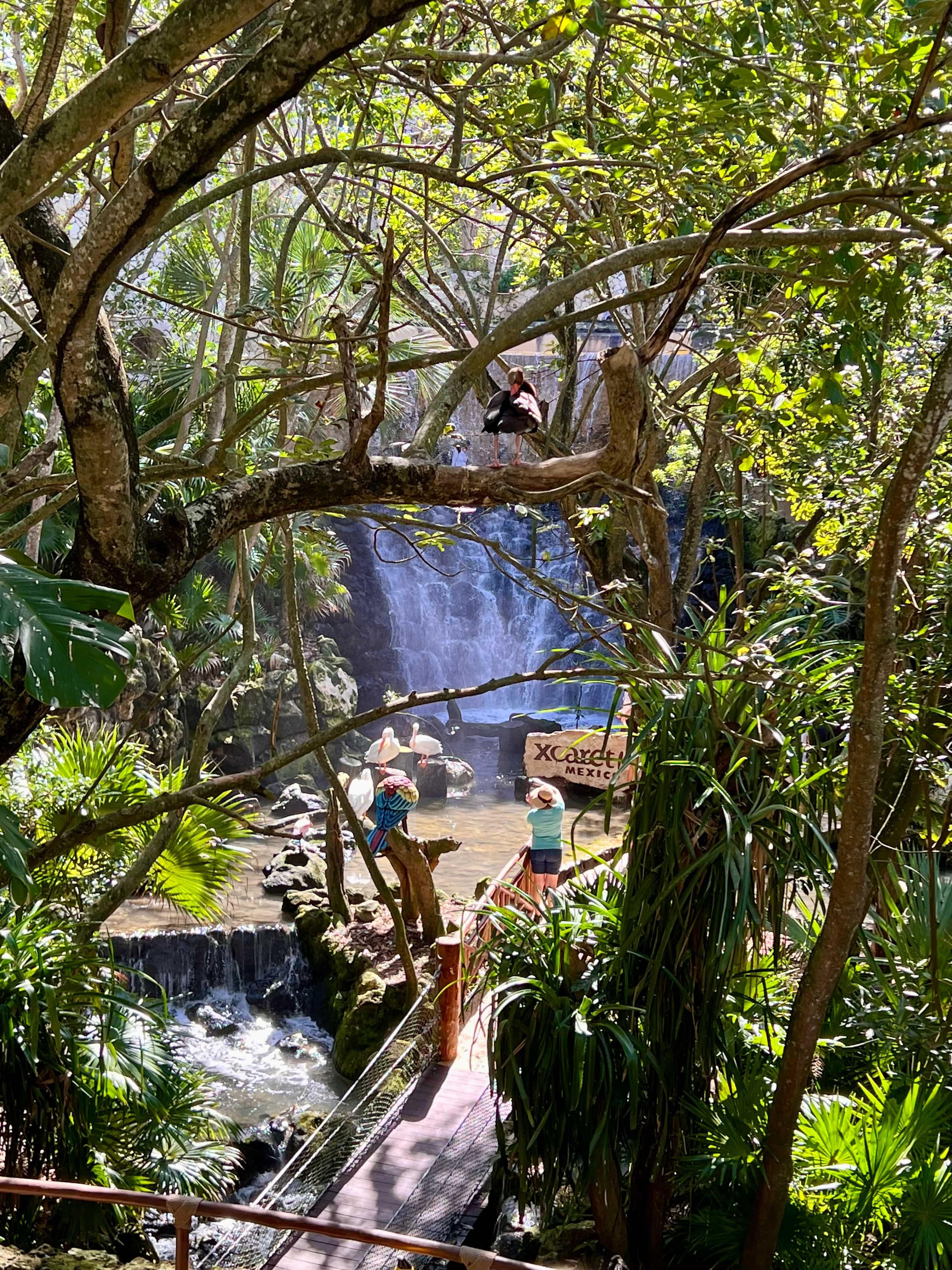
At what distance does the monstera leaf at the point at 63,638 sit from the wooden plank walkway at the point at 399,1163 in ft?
10.5

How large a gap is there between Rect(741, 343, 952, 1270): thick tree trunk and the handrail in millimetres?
1032

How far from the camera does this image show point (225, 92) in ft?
7.25

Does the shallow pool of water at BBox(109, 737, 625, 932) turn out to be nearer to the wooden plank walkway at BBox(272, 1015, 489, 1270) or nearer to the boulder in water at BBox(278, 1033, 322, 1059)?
the boulder in water at BBox(278, 1033, 322, 1059)

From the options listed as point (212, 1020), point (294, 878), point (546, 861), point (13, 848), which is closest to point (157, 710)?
point (294, 878)

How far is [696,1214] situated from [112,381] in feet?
11.0

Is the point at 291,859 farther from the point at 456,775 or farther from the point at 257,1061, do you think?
the point at 456,775

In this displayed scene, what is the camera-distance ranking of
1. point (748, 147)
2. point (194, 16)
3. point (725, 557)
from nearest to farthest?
point (194, 16)
point (748, 147)
point (725, 557)

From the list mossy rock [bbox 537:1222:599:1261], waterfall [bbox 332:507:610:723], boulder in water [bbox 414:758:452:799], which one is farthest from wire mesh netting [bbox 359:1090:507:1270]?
waterfall [bbox 332:507:610:723]

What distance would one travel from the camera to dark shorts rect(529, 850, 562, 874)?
289 inches

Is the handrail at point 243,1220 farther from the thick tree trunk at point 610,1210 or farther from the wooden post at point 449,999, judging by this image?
the wooden post at point 449,999

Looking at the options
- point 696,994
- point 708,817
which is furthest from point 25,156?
point 696,994

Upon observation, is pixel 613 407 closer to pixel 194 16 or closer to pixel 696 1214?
pixel 194 16

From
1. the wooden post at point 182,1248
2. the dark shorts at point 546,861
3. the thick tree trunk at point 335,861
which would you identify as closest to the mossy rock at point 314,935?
the thick tree trunk at point 335,861

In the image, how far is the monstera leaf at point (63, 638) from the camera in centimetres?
198
